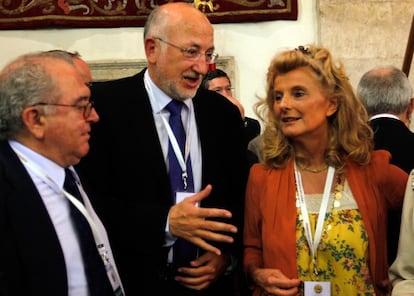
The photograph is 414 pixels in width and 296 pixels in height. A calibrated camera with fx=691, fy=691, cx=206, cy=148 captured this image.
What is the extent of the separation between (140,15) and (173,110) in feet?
9.63

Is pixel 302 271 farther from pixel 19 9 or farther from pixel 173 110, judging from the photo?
pixel 19 9

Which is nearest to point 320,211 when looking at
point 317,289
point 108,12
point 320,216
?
point 320,216

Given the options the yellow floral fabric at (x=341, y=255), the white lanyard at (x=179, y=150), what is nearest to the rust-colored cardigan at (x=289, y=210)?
the yellow floral fabric at (x=341, y=255)

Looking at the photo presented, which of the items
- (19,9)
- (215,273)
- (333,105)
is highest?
(19,9)

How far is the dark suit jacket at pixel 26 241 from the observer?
73.1 inches

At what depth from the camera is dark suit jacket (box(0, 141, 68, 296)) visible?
6.09ft

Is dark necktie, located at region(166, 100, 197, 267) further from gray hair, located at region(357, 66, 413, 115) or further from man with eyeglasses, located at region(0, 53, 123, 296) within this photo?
Answer: gray hair, located at region(357, 66, 413, 115)

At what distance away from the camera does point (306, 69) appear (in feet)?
8.45

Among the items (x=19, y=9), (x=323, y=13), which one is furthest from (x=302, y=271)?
(x=19, y=9)

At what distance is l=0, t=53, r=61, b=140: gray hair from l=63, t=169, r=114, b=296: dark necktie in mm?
243

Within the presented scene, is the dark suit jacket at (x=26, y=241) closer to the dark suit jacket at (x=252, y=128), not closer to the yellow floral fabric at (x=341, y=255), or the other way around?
the yellow floral fabric at (x=341, y=255)

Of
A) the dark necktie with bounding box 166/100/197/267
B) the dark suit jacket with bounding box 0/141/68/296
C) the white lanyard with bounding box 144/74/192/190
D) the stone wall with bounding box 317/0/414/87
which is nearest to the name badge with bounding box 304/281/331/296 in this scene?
the dark necktie with bounding box 166/100/197/267

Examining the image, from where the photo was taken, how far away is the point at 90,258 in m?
2.04

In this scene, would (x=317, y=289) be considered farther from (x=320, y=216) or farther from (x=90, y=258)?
(x=90, y=258)
